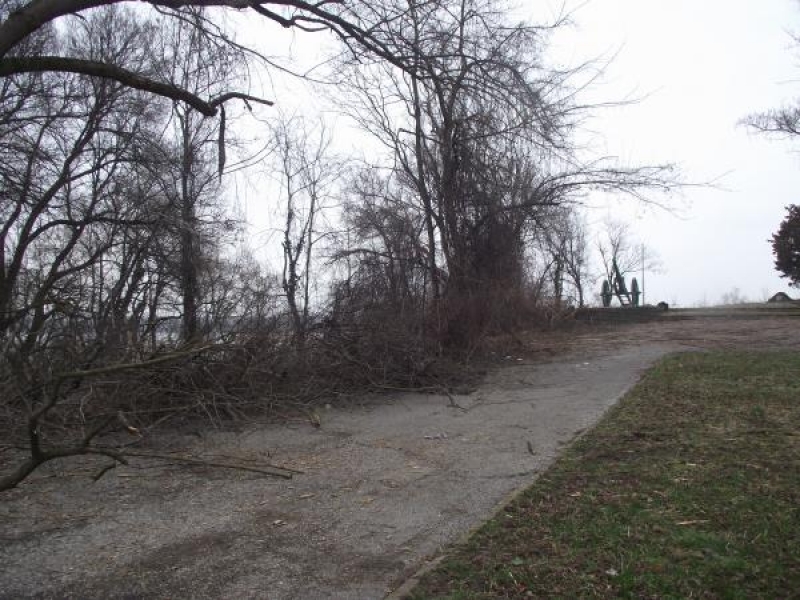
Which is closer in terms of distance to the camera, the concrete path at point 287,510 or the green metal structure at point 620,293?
the concrete path at point 287,510

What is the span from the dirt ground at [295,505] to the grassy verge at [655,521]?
0.36 meters

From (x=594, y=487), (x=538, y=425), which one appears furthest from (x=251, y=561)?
(x=538, y=425)

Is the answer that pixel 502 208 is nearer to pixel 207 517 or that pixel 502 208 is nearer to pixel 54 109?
pixel 54 109

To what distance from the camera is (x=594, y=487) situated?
4.59 meters

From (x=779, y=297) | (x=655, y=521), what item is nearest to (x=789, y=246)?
(x=779, y=297)

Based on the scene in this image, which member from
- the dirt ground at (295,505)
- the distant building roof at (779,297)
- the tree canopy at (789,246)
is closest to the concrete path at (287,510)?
the dirt ground at (295,505)

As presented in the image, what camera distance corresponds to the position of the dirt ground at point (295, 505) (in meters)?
3.61

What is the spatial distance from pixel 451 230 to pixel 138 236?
6.16 m

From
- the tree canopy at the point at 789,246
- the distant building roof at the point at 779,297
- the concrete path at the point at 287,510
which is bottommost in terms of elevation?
the concrete path at the point at 287,510

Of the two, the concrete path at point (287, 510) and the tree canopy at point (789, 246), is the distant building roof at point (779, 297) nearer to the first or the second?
the tree canopy at point (789, 246)

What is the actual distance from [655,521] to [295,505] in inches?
97.1

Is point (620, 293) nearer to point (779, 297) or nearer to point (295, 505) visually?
point (779, 297)

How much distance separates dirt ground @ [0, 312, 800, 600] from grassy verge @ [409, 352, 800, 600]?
36 centimetres

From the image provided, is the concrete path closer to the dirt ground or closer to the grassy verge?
the dirt ground
